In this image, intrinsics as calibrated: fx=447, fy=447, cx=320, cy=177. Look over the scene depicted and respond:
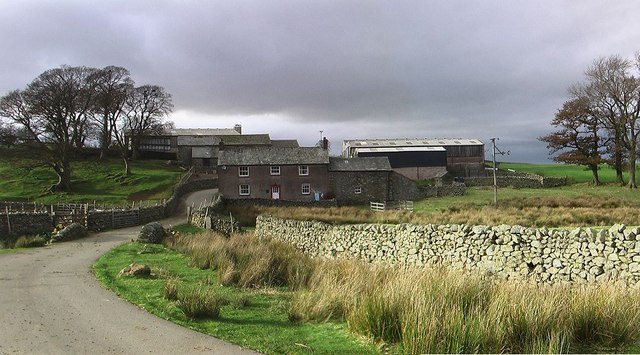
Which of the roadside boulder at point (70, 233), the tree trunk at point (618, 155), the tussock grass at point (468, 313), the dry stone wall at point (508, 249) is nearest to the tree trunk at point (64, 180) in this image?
the roadside boulder at point (70, 233)

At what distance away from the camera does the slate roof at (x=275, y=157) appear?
2104 inches

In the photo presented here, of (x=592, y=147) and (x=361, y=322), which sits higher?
(x=592, y=147)

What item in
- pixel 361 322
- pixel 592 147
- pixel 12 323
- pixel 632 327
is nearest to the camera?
pixel 632 327

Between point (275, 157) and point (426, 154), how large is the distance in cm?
2937

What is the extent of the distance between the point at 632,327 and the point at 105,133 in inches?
3134

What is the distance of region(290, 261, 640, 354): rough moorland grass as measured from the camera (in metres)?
6.31

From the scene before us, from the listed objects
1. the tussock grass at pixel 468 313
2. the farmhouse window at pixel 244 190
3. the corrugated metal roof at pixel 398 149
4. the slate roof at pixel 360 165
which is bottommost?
the tussock grass at pixel 468 313

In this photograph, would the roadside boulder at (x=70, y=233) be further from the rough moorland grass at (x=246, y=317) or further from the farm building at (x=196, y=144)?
the farm building at (x=196, y=144)

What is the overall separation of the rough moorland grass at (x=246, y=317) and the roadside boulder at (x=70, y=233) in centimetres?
1108

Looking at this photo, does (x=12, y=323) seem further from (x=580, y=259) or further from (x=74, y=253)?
(x=580, y=259)

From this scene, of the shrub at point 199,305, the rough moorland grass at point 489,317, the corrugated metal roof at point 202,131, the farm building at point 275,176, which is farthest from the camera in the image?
the corrugated metal roof at point 202,131

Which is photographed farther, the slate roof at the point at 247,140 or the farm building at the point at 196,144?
the slate roof at the point at 247,140

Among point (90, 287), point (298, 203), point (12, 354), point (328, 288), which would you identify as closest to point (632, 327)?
point (328, 288)

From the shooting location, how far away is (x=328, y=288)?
388 inches
